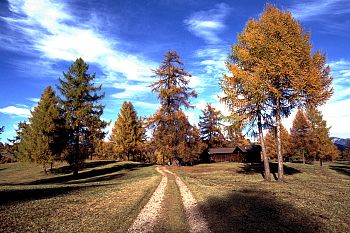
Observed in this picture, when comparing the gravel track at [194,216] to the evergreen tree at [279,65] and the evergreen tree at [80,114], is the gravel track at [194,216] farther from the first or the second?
the evergreen tree at [80,114]

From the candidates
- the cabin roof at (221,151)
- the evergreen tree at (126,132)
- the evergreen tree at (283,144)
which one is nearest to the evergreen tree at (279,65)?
the evergreen tree at (126,132)

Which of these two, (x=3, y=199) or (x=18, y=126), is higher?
(x=18, y=126)

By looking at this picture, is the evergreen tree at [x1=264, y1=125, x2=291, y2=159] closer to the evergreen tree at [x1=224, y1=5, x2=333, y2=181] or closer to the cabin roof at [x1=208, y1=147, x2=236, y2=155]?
the cabin roof at [x1=208, y1=147, x2=236, y2=155]

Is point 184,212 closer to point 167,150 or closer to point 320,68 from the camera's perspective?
point 320,68

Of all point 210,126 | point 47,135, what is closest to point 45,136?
point 47,135

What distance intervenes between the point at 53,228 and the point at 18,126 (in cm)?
5428

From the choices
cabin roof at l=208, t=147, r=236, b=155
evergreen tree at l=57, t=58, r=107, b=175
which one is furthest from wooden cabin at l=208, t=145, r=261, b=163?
evergreen tree at l=57, t=58, r=107, b=175

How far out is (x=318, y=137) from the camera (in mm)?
53062

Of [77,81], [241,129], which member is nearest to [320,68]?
[241,129]

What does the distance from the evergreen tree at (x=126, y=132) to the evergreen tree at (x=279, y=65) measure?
36004mm

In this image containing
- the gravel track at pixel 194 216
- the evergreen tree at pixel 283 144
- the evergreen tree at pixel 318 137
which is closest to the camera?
the gravel track at pixel 194 216

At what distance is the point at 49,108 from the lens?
1390 inches

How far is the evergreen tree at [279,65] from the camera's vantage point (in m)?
18.6

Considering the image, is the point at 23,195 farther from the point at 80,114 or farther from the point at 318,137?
the point at 318,137
